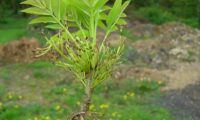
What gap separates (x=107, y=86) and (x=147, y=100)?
105cm

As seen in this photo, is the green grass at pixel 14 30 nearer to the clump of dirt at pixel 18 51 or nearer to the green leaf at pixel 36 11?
the clump of dirt at pixel 18 51

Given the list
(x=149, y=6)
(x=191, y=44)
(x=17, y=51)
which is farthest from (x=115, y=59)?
(x=149, y=6)

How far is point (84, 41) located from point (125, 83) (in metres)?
8.50

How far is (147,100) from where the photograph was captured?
35.9 feet

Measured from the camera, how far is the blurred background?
10.0 metres

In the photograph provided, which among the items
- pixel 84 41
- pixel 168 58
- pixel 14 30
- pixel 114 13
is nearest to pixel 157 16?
pixel 14 30

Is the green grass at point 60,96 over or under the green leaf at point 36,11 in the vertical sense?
under

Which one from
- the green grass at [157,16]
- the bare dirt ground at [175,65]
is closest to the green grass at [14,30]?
the bare dirt ground at [175,65]

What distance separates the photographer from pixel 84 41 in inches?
136

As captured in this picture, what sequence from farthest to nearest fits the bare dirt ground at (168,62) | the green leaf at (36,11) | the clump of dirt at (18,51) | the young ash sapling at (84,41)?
1. the clump of dirt at (18,51)
2. the bare dirt ground at (168,62)
3. the green leaf at (36,11)
4. the young ash sapling at (84,41)

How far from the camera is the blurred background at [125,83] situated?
395 inches

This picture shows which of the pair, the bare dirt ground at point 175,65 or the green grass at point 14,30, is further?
the green grass at point 14,30

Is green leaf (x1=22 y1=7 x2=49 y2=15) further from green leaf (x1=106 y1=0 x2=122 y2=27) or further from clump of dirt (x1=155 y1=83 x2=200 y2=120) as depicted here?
clump of dirt (x1=155 y1=83 x2=200 y2=120)

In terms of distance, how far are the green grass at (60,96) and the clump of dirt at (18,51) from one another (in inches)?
19.9
